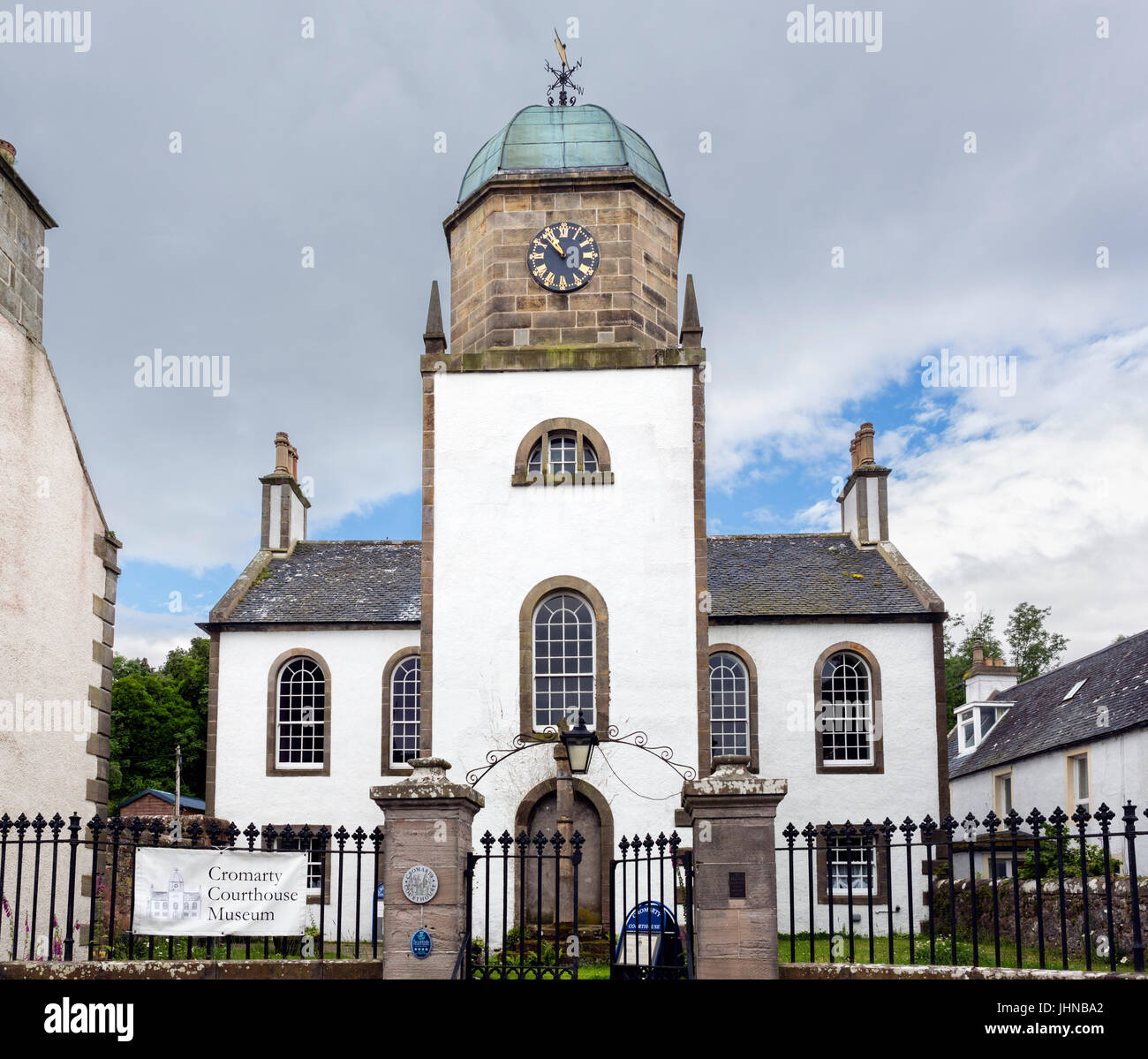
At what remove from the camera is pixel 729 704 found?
81.6 ft

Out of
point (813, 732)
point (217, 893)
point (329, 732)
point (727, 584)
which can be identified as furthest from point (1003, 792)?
point (217, 893)

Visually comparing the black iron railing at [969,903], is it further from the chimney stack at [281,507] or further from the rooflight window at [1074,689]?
the chimney stack at [281,507]

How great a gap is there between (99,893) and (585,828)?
6984 millimetres

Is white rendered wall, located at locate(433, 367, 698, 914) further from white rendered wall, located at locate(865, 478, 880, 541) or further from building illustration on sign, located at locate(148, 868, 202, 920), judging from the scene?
white rendered wall, located at locate(865, 478, 880, 541)

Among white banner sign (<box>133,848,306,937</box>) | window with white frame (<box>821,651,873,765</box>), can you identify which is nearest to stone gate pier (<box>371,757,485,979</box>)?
white banner sign (<box>133,848,306,937</box>)

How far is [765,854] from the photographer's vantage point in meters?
9.73

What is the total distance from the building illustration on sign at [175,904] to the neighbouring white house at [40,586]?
3.51 m

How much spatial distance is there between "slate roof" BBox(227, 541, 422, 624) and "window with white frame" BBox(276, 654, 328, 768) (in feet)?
3.83

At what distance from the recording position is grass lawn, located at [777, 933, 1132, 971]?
14.5 meters

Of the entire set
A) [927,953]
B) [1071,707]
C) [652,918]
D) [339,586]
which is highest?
[339,586]

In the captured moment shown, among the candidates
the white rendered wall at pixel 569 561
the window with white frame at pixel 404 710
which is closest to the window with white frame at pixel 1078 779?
the white rendered wall at pixel 569 561

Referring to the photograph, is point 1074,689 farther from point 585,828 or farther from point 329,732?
point 329,732
